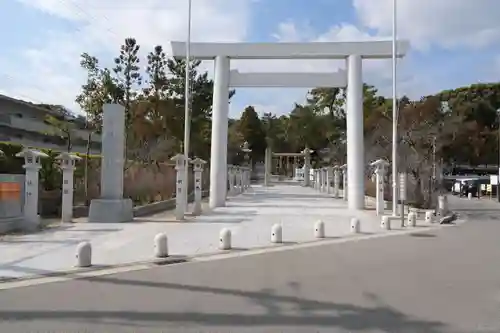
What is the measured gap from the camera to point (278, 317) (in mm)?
6520

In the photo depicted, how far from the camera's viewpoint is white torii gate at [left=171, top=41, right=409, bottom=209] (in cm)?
2622

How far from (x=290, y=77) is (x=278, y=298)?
68.0 feet

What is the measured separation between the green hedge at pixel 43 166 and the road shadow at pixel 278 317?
15119 millimetres

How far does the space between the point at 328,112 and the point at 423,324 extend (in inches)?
2164

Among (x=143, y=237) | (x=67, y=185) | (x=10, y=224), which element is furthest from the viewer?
(x=67, y=185)

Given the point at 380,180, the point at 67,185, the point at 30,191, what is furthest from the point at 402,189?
the point at 30,191

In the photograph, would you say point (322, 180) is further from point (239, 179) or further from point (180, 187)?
point (180, 187)

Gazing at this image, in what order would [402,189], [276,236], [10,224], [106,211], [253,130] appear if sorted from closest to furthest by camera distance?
[276,236] < [10,224] < [106,211] < [402,189] < [253,130]

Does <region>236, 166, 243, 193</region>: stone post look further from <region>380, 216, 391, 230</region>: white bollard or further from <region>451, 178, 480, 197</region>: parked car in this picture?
<region>380, 216, 391, 230</region>: white bollard

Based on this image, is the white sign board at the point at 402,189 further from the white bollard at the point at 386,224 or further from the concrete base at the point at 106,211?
the concrete base at the point at 106,211

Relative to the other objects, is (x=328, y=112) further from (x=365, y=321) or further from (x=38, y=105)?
(x=365, y=321)

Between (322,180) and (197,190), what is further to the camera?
(322,180)

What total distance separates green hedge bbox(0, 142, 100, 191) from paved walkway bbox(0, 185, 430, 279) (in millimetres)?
4441

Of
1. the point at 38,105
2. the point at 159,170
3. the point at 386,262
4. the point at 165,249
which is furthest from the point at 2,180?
the point at 38,105
